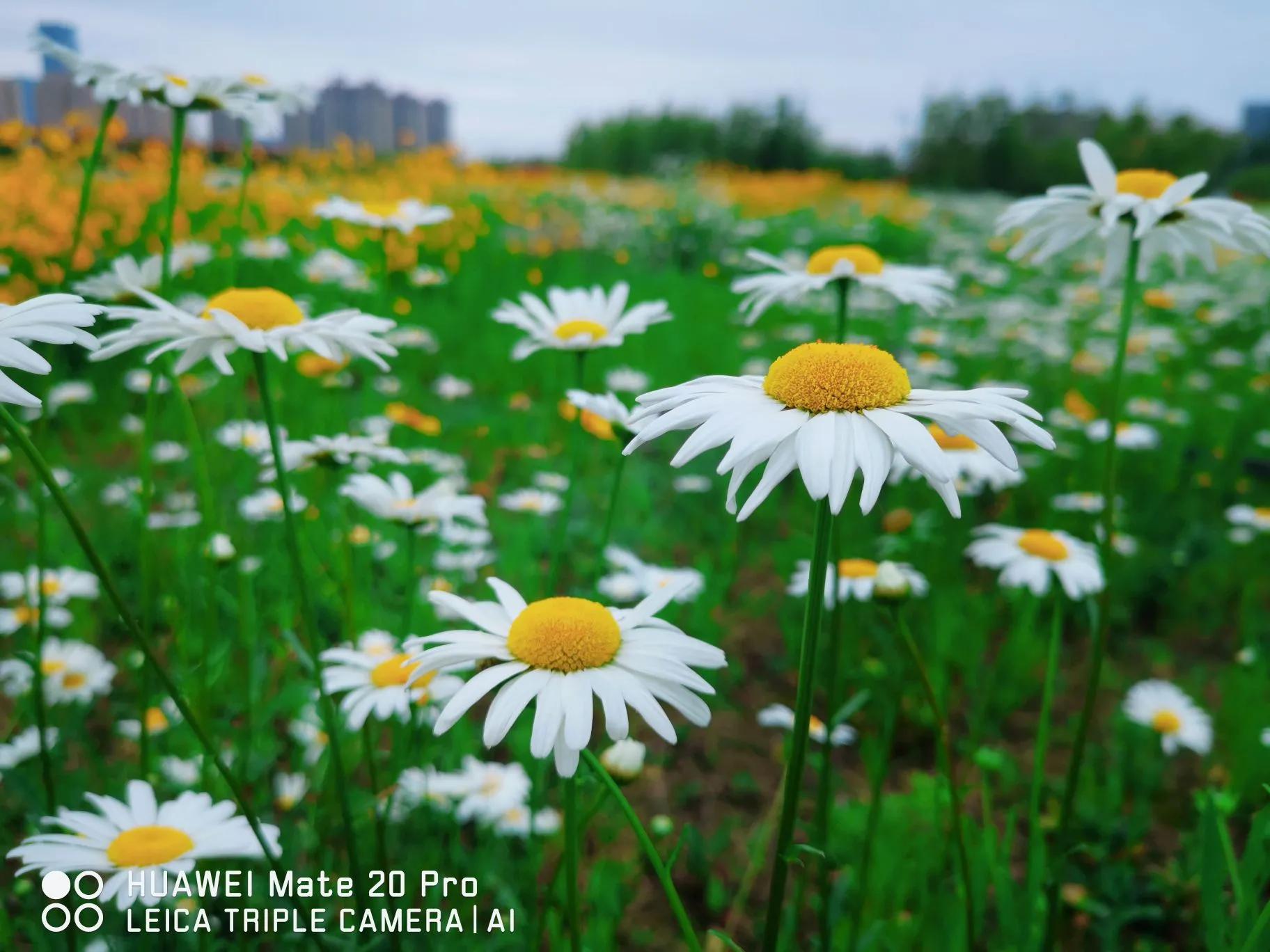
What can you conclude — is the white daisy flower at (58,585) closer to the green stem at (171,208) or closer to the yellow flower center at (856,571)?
the green stem at (171,208)

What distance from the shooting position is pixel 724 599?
260 cm

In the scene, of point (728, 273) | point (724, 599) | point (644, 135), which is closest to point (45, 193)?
point (724, 599)

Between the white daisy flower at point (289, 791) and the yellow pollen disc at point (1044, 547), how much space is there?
4.29 feet

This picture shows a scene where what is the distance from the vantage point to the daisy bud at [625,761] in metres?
1.06

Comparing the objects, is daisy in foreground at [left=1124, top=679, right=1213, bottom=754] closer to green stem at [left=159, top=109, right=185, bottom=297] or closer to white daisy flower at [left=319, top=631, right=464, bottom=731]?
white daisy flower at [left=319, top=631, right=464, bottom=731]

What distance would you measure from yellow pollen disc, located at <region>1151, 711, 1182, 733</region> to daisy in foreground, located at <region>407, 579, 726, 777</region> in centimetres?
137

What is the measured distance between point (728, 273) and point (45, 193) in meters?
4.50

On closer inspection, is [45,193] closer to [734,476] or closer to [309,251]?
[309,251]

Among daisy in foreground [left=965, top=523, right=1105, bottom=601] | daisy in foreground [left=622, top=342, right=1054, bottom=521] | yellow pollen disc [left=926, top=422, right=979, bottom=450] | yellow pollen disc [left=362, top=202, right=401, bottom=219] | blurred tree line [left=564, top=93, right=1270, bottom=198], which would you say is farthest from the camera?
blurred tree line [left=564, top=93, right=1270, bottom=198]

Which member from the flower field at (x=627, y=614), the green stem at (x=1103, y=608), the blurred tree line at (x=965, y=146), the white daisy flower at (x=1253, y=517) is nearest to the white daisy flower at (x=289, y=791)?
the flower field at (x=627, y=614)

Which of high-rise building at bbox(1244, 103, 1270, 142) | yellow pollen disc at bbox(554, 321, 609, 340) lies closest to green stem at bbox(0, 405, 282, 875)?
yellow pollen disc at bbox(554, 321, 609, 340)

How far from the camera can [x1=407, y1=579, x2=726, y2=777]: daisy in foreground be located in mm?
739

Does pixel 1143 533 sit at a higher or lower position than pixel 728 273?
lower

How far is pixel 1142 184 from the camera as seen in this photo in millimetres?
1271
